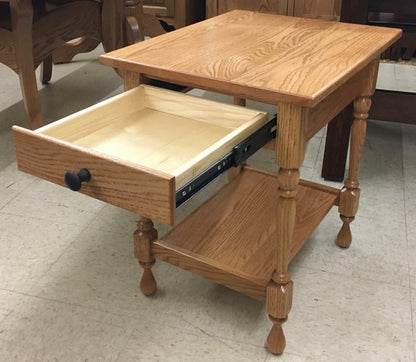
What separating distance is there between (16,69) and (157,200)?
1.28 metres

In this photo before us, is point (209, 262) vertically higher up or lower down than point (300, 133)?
lower down

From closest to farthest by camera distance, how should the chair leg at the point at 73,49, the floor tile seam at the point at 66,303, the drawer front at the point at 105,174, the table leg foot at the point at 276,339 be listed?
1. the drawer front at the point at 105,174
2. the table leg foot at the point at 276,339
3. the floor tile seam at the point at 66,303
4. the chair leg at the point at 73,49

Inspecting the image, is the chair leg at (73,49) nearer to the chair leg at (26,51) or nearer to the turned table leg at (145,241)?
the chair leg at (26,51)

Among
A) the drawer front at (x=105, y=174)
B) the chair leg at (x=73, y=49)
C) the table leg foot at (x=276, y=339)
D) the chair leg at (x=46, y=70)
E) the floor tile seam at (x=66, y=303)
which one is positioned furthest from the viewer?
the chair leg at (x=73, y=49)

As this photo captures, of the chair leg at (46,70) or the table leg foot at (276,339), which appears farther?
the chair leg at (46,70)

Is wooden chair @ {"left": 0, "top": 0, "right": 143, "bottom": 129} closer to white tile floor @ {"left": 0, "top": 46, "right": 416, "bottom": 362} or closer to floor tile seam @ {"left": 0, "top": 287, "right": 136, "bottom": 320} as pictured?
white tile floor @ {"left": 0, "top": 46, "right": 416, "bottom": 362}

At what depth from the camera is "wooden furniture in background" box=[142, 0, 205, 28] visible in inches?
101

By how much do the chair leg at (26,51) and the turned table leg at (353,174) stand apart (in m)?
1.14

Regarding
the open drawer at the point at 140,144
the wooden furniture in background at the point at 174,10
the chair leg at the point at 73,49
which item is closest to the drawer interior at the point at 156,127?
the open drawer at the point at 140,144

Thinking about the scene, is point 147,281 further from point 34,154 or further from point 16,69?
point 16,69

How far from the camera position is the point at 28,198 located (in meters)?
1.79

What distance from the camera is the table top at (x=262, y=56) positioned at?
38.9 inches

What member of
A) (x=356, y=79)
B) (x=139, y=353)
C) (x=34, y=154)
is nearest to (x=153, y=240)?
(x=139, y=353)

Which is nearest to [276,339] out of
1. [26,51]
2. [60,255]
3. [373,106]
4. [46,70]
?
[60,255]
